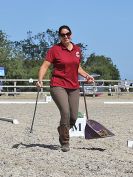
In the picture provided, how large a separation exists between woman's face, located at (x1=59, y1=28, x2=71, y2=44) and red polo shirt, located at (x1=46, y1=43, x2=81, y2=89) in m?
0.12

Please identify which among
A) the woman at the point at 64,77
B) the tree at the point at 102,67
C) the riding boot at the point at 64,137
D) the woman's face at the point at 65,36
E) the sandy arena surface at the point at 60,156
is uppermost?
the tree at the point at 102,67

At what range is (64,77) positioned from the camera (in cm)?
775

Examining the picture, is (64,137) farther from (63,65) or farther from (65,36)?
(65,36)

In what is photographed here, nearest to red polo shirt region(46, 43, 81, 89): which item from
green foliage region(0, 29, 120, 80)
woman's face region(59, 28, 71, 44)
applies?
woman's face region(59, 28, 71, 44)

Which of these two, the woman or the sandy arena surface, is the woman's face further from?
the sandy arena surface

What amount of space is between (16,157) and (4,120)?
6.53 m

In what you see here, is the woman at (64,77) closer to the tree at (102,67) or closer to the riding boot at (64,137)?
the riding boot at (64,137)

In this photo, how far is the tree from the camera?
95438 millimetres

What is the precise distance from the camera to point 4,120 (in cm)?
1344

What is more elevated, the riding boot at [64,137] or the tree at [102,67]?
the tree at [102,67]

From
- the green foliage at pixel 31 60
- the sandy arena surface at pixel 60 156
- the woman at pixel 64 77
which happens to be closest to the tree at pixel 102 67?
the green foliage at pixel 31 60

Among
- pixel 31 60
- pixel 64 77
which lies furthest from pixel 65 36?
pixel 31 60

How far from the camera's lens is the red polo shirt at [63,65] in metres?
7.72

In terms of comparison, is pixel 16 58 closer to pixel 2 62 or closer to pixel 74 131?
pixel 2 62
